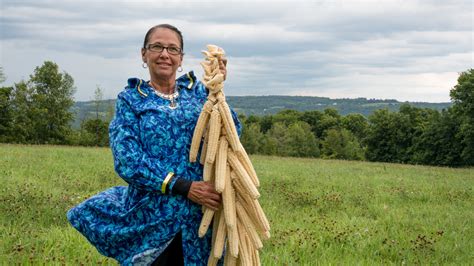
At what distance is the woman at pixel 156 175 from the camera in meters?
3.33

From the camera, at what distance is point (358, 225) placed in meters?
8.61

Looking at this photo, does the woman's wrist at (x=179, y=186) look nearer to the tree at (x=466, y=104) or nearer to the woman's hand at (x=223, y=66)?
the woman's hand at (x=223, y=66)

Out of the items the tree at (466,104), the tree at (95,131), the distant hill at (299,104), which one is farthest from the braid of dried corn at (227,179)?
the distant hill at (299,104)

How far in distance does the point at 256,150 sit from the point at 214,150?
74.9 metres

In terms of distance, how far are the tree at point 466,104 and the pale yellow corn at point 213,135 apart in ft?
154

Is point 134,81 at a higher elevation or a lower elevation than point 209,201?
higher

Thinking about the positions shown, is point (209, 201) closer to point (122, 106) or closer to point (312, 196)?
point (122, 106)

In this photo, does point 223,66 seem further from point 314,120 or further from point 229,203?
point 314,120

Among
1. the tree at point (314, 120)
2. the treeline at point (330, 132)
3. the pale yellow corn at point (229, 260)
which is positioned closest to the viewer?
the pale yellow corn at point (229, 260)

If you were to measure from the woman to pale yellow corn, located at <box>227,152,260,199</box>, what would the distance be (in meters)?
0.20

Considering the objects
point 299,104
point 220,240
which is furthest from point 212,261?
point 299,104

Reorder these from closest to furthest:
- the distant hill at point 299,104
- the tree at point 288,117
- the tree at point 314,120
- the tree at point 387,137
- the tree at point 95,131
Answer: the tree at point 95,131 → the tree at point 387,137 → the tree at point 314,120 → the tree at point 288,117 → the distant hill at point 299,104

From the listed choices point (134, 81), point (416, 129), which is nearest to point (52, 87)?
point (416, 129)

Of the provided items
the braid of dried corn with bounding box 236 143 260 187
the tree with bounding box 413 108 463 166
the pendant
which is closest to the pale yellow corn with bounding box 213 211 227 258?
the braid of dried corn with bounding box 236 143 260 187
